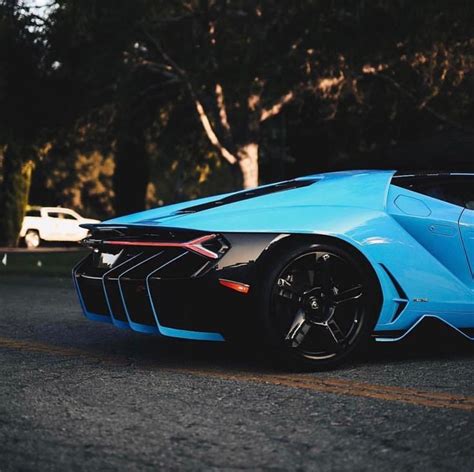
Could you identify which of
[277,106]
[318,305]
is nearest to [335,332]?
[318,305]

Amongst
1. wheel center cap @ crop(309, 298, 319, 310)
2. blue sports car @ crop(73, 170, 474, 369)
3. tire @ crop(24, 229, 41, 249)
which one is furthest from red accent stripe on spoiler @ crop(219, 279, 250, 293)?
tire @ crop(24, 229, 41, 249)

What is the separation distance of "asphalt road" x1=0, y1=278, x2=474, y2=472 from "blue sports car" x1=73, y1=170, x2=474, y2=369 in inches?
11.2

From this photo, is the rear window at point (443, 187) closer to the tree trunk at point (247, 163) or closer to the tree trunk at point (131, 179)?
the tree trunk at point (247, 163)

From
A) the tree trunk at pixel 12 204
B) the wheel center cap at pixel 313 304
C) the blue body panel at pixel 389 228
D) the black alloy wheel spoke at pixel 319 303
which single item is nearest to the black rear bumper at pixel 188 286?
the blue body panel at pixel 389 228

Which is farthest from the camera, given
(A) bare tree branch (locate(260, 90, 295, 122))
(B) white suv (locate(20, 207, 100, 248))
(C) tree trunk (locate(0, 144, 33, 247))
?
(C) tree trunk (locate(0, 144, 33, 247))

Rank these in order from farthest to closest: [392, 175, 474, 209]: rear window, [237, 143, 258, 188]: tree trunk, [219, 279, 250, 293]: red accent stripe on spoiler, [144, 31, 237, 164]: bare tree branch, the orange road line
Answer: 1. [237, 143, 258, 188]: tree trunk
2. [144, 31, 237, 164]: bare tree branch
3. [392, 175, 474, 209]: rear window
4. [219, 279, 250, 293]: red accent stripe on spoiler
5. the orange road line

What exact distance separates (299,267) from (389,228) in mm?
615

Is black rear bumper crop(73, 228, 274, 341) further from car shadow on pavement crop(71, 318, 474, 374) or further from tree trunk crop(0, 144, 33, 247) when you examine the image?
tree trunk crop(0, 144, 33, 247)

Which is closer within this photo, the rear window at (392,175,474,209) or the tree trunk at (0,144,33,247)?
the rear window at (392,175,474,209)

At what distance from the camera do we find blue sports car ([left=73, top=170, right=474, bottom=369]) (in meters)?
5.35

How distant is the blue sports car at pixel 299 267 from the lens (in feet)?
17.6

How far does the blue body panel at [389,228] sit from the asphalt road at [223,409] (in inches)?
15.0

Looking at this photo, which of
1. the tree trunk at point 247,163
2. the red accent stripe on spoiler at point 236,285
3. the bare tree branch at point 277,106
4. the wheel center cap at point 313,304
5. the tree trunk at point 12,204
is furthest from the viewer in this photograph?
the tree trunk at point 12,204

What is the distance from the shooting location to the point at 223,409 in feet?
15.0
